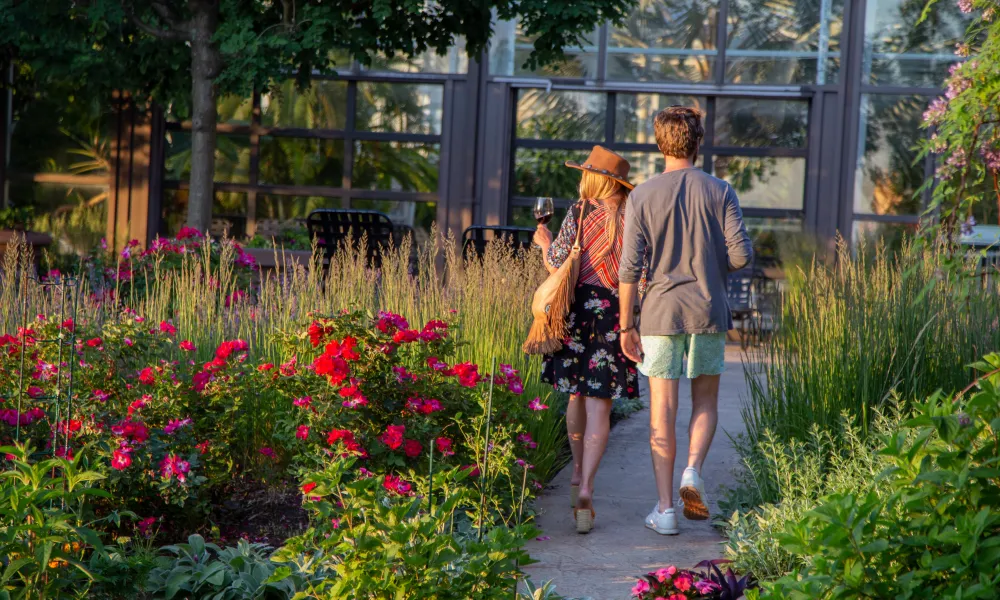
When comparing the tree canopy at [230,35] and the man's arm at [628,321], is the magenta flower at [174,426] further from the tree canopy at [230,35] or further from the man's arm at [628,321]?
the tree canopy at [230,35]

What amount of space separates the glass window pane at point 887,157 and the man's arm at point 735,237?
787 cm

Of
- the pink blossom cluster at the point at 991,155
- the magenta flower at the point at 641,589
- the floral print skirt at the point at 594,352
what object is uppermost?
the pink blossom cluster at the point at 991,155

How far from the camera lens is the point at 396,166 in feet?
38.7

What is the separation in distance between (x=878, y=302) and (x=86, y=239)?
9.52m

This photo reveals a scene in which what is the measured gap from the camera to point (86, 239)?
38.8ft

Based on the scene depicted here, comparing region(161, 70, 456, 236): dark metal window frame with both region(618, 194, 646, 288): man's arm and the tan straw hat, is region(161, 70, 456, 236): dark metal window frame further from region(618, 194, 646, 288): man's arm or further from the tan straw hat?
region(618, 194, 646, 288): man's arm

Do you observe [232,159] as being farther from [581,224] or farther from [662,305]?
[662,305]

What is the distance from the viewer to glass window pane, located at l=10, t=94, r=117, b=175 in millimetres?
11953

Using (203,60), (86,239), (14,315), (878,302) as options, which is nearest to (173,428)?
(14,315)

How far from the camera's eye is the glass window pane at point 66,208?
11.9 metres

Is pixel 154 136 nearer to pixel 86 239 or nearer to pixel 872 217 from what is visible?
pixel 86 239

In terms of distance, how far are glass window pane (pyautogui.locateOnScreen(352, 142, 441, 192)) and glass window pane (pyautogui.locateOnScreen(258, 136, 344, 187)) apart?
10.1 inches

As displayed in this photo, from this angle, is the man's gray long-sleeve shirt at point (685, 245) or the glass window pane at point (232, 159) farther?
the glass window pane at point (232, 159)

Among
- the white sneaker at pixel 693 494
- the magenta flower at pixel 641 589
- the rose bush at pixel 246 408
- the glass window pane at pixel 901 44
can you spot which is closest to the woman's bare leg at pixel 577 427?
the rose bush at pixel 246 408
